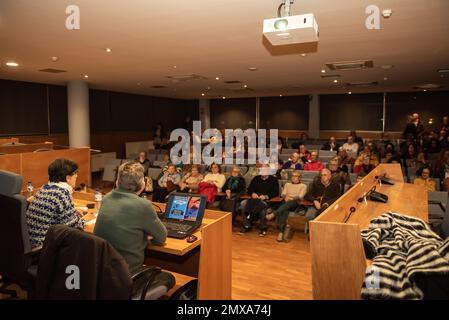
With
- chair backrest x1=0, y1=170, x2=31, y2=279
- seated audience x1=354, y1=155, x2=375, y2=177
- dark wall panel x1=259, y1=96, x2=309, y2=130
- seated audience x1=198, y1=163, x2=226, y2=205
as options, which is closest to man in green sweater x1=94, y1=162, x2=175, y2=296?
chair backrest x1=0, y1=170, x2=31, y2=279

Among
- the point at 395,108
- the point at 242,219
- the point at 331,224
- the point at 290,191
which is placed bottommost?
the point at 242,219

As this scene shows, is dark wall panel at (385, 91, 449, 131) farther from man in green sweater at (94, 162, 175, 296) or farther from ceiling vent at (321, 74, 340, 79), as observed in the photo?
man in green sweater at (94, 162, 175, 296)

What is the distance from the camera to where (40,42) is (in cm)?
476

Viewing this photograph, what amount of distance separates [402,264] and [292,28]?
209 cm

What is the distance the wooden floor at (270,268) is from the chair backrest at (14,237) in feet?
6.10

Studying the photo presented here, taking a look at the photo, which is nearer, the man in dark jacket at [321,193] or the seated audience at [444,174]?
the man in dark jacket at [321,193]

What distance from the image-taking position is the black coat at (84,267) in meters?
1.78

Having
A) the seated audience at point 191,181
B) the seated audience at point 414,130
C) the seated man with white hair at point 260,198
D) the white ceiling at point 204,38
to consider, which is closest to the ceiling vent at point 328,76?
the white ceiling at point 204,38

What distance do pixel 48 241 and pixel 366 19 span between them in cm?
365

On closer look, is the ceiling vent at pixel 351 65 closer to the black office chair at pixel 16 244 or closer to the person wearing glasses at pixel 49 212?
the person wearing glasses at pixel 49 212

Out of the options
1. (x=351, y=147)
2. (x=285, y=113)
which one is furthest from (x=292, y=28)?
(x=285, y=113)

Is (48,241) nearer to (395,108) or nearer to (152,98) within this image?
(152,98)

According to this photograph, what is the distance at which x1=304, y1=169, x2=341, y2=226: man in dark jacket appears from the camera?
4973 millimetres
